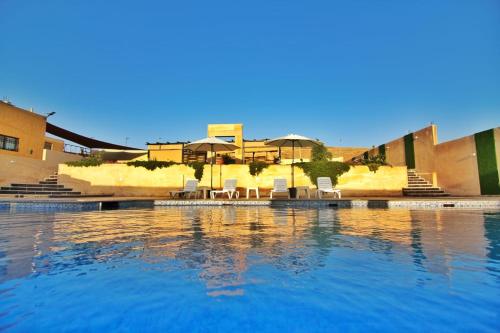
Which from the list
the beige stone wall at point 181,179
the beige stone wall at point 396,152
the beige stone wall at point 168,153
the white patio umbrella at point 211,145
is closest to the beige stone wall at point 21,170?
the beige stone wall at point 181,179

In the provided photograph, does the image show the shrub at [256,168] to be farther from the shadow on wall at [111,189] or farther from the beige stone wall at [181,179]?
the shadow on wall at [111,189]

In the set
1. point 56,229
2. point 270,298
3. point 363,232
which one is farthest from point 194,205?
point 270,298

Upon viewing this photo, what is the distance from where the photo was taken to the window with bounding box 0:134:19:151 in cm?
1661

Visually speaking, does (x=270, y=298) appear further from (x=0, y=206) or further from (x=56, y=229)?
(x=0, y=206)

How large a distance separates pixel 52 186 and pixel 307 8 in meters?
16.4

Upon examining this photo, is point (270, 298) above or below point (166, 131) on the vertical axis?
below

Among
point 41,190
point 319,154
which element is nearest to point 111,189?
point 41,190

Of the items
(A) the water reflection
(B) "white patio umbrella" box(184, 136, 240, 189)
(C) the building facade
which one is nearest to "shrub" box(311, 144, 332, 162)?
(B) "white patio umbrella" box(184, 136, 240, 189)

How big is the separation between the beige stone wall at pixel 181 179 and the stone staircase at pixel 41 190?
0.47 meters

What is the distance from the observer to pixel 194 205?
1073cm

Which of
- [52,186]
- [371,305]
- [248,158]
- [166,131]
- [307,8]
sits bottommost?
[371,305]

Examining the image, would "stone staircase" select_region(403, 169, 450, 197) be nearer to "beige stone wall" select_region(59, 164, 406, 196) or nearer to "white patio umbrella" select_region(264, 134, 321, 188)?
"beige stone wall" select_region(59, 164, 406, 196)

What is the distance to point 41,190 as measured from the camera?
14516 mm

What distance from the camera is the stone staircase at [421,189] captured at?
14133 millimetres
